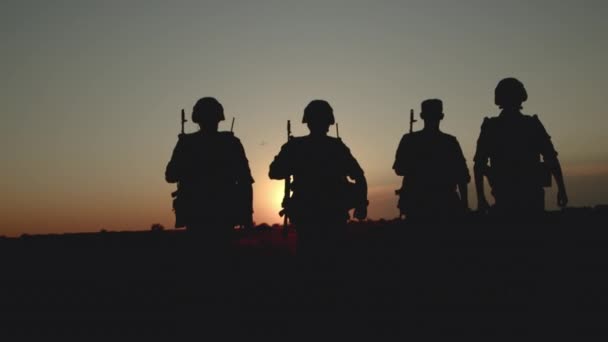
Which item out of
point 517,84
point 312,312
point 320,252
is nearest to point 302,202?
point 320,252

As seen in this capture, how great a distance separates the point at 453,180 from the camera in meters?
9.54

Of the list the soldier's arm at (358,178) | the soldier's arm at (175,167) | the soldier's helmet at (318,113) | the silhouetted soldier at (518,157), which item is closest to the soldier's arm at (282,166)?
the soldier's helmet at (318,113)

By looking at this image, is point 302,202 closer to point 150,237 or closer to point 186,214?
point 186,214

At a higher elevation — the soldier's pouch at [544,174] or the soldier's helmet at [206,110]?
the soldier's helmet at [206,110]

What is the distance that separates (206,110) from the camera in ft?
27.3

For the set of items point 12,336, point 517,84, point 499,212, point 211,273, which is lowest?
point 12,336

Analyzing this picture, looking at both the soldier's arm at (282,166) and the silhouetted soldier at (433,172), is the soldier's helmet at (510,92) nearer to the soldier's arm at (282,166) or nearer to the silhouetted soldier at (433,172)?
the silhouetted soldier at (433,172)

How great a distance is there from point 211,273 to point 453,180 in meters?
3.82

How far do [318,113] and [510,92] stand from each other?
103 inches

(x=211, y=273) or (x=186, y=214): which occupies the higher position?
(x=186, y=214)

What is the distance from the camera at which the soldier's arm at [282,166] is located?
8.18m

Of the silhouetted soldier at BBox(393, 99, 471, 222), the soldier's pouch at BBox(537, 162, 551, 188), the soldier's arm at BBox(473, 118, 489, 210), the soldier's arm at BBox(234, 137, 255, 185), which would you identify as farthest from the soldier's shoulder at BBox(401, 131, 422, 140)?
the soldier's arm at BBox(234, 137, 255, 185)

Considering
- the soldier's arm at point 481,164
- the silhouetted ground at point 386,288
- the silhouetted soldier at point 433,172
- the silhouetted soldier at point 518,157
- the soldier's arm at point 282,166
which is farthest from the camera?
the silhouetted soldier at point 433,172

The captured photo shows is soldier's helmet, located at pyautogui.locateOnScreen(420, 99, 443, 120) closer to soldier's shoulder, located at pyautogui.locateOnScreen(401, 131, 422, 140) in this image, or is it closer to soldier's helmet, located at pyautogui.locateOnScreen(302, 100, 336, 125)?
soldier's shoulder, located at pyautogui.locateOnScreen(401, 131, 422, 140)
